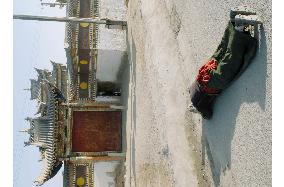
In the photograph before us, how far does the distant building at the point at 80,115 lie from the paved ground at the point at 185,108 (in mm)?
1708

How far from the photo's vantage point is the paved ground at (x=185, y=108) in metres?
4.25

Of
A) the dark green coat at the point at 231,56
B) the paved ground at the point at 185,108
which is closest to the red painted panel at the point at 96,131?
the paved ground at the point at 185,108

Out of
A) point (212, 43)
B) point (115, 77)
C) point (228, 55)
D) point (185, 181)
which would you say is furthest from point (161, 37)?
point (115, 77)

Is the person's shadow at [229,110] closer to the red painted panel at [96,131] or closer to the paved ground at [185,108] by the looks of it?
the paved ground at [185,108]

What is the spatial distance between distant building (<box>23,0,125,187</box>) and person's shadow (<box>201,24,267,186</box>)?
7655mm

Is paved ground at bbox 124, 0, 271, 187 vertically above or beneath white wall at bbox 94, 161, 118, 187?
above

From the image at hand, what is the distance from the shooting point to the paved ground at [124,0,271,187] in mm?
4246

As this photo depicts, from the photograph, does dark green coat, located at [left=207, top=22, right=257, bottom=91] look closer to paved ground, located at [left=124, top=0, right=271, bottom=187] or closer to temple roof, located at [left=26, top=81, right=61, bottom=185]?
paved ground, located at [left=124, top=0, right=271, bottom=187]

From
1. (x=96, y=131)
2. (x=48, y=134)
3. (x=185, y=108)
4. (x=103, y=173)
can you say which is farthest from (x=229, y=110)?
(x=103, y=173)

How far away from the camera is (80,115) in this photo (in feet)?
43.7

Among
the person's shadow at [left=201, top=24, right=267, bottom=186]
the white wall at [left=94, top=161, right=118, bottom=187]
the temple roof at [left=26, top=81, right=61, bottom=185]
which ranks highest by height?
the person's shadow at [left=201, top=24, right=267, bottom=186]

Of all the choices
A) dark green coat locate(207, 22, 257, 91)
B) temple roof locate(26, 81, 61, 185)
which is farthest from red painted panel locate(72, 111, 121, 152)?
dark green coat locate(207, 22, 257, 91)

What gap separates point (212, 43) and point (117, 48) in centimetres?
735

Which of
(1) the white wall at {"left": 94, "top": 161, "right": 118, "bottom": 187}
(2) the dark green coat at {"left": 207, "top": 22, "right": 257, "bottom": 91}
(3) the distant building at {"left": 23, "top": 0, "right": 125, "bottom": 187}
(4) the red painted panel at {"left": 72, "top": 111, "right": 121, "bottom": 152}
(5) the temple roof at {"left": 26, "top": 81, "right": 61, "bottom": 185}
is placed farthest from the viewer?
(1) the white wall at {"left": 94, "top": 161, "right": 118, "bottom": 187}
